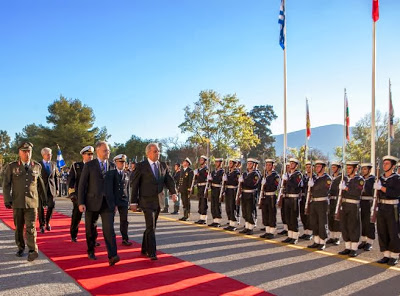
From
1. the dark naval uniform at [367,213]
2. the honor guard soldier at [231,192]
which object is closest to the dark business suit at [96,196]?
the honor guard soldier at [231,192]

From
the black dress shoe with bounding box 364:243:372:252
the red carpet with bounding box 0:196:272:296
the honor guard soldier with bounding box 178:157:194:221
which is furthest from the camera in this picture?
the honor guard soldier with bounding box 178:157:194:221

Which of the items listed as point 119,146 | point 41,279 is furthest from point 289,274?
point 119,146

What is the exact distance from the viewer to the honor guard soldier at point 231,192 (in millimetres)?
11859

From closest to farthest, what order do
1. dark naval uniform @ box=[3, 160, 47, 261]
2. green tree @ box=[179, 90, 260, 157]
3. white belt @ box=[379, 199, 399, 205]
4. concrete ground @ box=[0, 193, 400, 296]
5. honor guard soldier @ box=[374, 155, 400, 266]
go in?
concrete ground @ box=[0, 193, 400, 296], dark naval uniform @ box=[3, 160, 47, 261], honor guard soldier @ box=[374, 155, 400, 266], white belt @ box=[379, 199, 399, 205], green tree @ box=[179, 90, 260, 157]

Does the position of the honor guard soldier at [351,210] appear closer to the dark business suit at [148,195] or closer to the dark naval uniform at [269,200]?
the dark naval uniform at [269,200]

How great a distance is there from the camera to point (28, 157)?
300 inches

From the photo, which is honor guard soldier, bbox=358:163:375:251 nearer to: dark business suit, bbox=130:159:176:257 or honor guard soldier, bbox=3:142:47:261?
dark business suit, bbox=130:159:176:257

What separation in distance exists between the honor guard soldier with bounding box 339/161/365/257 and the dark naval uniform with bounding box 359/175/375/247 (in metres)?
0.65

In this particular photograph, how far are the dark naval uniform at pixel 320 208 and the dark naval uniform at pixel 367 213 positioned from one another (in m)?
0.79

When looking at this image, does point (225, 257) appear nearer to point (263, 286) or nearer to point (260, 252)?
point (260, 252)

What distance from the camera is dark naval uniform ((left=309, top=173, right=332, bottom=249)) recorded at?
9.12m

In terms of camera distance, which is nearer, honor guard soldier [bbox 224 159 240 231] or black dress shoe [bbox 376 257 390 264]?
black dress shoe [bbox 376 257 390 264]

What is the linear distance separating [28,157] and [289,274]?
16.2 ft

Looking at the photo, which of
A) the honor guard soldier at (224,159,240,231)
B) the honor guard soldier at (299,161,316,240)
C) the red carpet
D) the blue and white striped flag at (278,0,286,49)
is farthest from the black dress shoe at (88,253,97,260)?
the blue and white striped flag at (278,0,286,49)
